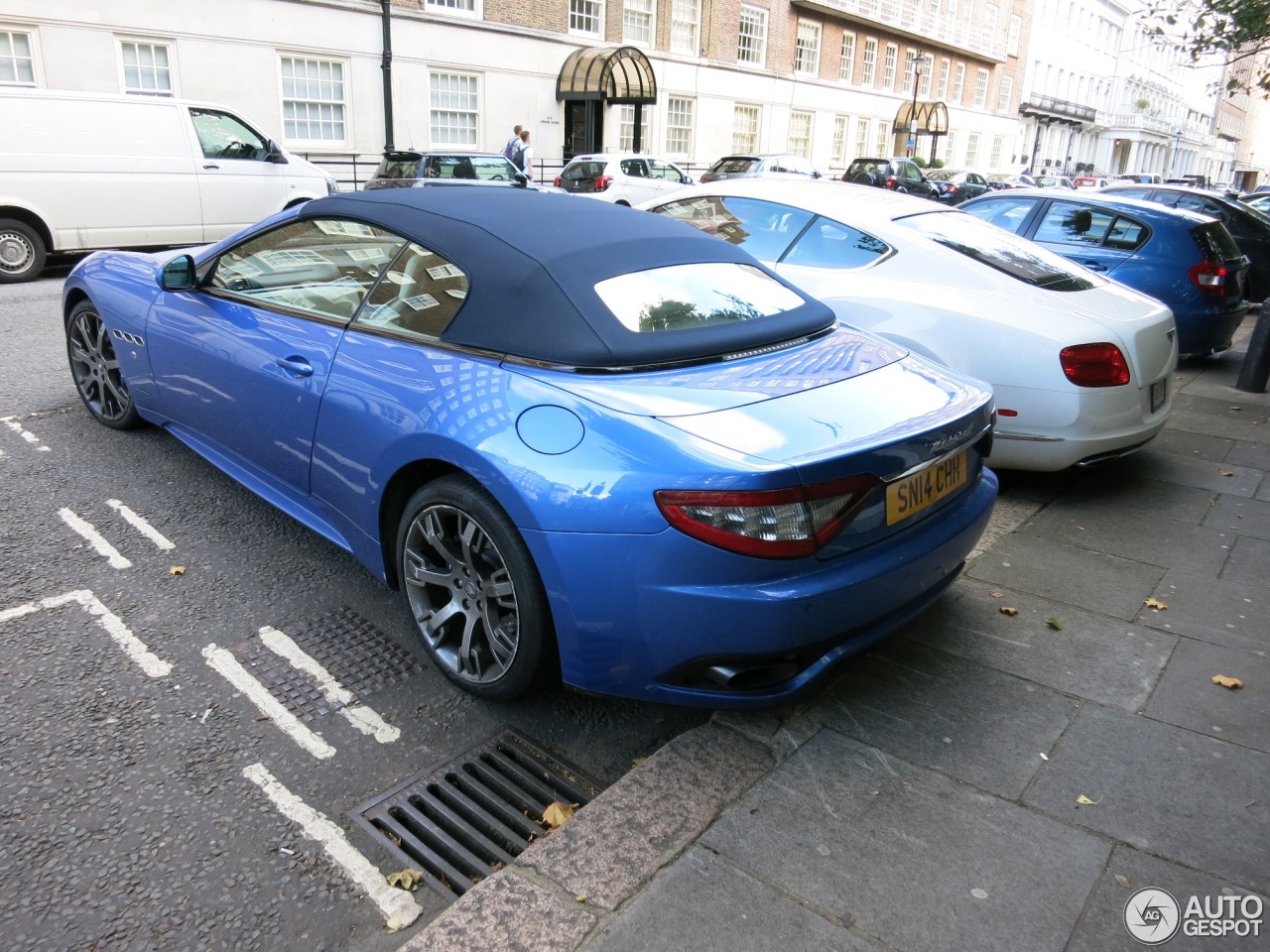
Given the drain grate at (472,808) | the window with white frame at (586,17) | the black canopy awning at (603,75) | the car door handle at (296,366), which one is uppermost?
the window with white frame at (586,17)

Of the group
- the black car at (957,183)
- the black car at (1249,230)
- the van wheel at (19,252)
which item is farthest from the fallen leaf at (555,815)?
the black car at (957,183)

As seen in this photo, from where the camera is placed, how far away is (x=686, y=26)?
29.6 m

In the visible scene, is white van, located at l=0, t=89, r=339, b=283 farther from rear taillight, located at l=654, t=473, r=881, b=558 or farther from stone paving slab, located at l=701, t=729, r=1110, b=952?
stone paving slab, located at l=701, t=729, r=1110, b=952

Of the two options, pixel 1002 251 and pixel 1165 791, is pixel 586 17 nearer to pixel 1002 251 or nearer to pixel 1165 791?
pixel 1002 251

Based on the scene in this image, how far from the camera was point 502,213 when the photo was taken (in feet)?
11.1

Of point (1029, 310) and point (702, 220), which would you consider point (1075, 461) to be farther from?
Answer: point (702, 220)

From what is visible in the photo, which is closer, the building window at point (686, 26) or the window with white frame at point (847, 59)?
the building window at point (686, 26)

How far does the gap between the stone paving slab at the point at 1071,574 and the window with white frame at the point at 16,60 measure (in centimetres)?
1853

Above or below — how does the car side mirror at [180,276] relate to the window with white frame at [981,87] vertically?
below

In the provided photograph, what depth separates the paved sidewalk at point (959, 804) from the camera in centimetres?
211

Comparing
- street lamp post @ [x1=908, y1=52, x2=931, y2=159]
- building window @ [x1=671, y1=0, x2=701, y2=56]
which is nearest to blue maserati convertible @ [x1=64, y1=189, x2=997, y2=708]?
building window @ [x1=671, y1=0, x2=701, y2=56]

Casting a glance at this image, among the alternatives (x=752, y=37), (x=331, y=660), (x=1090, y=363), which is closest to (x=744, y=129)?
(x=752, y=37)

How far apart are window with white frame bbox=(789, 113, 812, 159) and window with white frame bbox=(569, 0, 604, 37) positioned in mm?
10934

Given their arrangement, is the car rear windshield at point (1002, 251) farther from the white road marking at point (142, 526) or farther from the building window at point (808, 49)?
the building window at point (808, 49)
